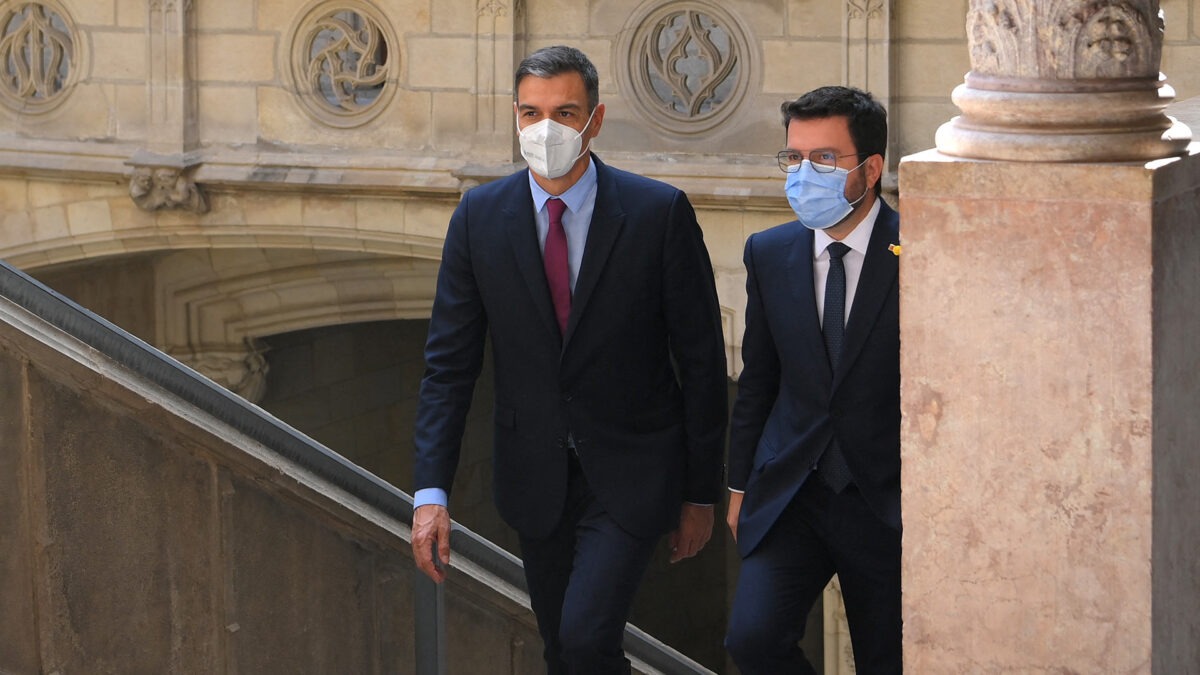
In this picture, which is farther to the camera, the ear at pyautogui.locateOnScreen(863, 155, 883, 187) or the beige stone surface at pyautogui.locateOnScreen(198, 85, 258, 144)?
the beige stone surface at pyautogui.locateOnScreen(198, 85, 258, 144)

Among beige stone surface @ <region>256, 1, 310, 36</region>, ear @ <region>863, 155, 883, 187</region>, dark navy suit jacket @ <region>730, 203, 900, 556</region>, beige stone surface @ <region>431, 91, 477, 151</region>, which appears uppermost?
beige stone surface @ <region>256, 1, 310, 36</region>

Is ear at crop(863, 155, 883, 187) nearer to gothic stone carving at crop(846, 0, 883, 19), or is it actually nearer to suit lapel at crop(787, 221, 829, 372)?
suit lapel at crop(787, 221, 829, 372)

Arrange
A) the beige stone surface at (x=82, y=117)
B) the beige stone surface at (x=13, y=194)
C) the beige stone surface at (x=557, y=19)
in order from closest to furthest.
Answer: the beige stone surface at (x=557, y=19), the beige stone surface at (x=82, y=117), the beige stone surface at (x=13, y=194)

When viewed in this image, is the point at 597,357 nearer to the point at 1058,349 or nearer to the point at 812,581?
the point at 812,581

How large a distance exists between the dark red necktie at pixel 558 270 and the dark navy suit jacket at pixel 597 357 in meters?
0.04

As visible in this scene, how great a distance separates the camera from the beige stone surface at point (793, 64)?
25.1 ft

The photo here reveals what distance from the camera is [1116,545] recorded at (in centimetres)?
253

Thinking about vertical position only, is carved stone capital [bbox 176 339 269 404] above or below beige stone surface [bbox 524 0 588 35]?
below

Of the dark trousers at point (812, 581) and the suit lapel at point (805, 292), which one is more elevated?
the suit lapel at point (805, 292)

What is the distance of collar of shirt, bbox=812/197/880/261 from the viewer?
3.18 m

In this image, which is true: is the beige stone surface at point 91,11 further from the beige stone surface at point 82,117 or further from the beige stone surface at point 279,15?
the beige stone surface at point 279,15

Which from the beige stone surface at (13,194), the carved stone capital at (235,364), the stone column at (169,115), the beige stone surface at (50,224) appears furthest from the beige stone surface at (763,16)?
the carved stone capital at (235,364)

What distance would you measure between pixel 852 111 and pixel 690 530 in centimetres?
84

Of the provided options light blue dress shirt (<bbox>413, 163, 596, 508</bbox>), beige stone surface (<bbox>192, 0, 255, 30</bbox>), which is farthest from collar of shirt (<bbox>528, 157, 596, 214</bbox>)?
beige stone surface (<bbox>192, 0, 255, 30</bbox>)
